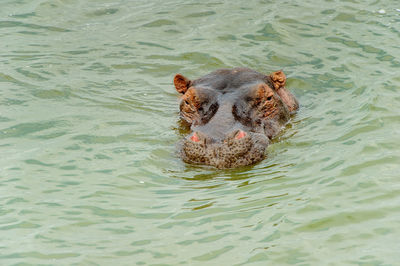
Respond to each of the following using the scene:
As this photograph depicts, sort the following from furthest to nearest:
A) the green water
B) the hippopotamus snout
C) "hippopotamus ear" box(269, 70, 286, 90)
Answer: "hippopotamus ear" box(269, 70, 286, 90) → the hippopotamus snout → the green water

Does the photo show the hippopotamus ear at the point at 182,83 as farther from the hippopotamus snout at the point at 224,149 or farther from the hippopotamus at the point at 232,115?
Answer: the hippopotamus snout at the point at 224,149

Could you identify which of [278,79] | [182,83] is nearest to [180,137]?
[182,83]

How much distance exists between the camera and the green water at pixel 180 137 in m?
5.82

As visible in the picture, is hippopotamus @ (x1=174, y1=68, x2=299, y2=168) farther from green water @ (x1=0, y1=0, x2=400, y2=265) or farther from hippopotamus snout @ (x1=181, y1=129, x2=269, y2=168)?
green water @ (x1=0, y1=0, x2=400, y2=265)

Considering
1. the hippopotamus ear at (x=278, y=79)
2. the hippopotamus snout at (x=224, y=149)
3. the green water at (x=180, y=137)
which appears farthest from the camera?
the hippopotamus ear at (x=278, y=79)

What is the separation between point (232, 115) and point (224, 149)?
853mm

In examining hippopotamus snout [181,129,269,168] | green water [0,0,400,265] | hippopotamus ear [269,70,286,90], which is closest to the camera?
green water [0,0,400,265]

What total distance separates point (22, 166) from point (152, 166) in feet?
4.74

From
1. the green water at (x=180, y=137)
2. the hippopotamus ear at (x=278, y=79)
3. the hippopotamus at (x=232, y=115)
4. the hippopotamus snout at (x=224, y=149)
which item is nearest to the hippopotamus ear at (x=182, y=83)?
the hippopotamus at (x=232, y=115)

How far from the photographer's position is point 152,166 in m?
7.90

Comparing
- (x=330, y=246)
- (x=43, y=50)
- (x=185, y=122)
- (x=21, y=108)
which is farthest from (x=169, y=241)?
(x=43, y=50)

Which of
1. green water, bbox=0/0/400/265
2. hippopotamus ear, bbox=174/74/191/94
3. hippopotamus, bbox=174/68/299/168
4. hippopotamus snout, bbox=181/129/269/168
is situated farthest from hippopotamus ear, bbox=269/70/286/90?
hippopotamus snout, bbox=181/129/269/168

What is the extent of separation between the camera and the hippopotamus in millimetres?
7603

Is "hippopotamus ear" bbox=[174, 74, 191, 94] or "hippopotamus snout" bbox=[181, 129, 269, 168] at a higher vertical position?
"hippopotamus ear" bbox=[174, 74, 191, 94]
